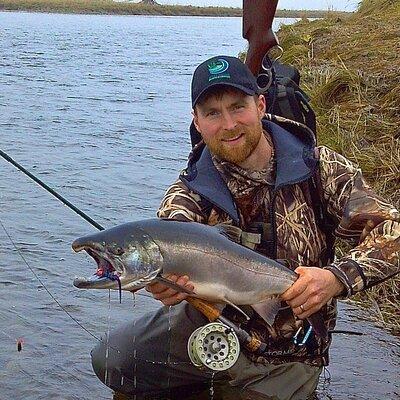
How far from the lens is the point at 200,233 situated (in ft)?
11.8

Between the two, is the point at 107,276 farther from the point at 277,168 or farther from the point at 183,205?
the point at 277,168

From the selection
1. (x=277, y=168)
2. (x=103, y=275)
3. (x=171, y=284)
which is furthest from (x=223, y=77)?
(x=103, y=275)

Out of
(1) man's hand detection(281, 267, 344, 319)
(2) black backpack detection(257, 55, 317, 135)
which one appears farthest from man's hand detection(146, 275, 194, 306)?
(2) black backpack detection(257, 55, 317, 135)

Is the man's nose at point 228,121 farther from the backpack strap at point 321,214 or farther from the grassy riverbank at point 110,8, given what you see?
the grassy riverbank at point 110,8

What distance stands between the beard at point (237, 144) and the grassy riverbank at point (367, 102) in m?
2.09

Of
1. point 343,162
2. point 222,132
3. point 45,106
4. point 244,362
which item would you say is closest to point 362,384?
point 244,362

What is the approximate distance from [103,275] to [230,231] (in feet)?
2.72

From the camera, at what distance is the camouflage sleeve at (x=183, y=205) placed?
4273mm

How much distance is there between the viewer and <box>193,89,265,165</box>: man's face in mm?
4215

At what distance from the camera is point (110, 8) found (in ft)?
272

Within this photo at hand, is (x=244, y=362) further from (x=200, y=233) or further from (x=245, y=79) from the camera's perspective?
(x=245, y=79)

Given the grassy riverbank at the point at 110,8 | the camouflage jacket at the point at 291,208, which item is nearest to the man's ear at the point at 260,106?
the camouflage jacket at the point at 291,208

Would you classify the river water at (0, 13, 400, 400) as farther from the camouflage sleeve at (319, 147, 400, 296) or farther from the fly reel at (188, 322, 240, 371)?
the camouflage sleeve at (319, 147, 400, 296)

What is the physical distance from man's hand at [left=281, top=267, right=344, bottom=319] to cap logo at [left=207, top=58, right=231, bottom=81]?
1.04 metres
